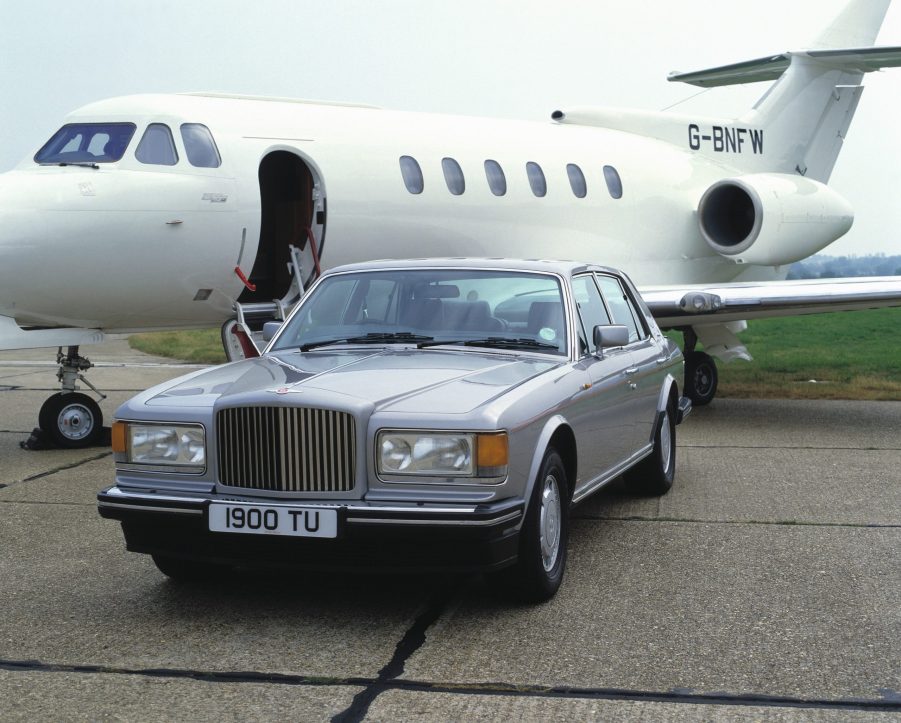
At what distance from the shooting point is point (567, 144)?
14102 millimetres

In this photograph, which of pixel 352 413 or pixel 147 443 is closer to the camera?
pixel 352 413

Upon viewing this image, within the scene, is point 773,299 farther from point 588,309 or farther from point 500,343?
point 500,343

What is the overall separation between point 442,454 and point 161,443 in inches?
48.1

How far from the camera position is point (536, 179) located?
1332 centimetres

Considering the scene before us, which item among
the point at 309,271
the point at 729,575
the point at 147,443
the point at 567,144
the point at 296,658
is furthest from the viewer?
the point at 567,144

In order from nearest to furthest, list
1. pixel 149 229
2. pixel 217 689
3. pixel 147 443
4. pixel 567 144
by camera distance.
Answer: pixel 217 689 < pixel 147 443 < pixel 149 229 < pixel 567 144

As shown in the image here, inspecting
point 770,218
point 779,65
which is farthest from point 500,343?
point 779,65

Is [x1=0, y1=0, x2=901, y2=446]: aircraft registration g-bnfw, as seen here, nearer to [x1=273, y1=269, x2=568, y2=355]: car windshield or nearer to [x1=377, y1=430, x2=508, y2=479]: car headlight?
[x1=273, y1=269, x2=568, y2=355]: car windshield

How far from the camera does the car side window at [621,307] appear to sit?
7.09m

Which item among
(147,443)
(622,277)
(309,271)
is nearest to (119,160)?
(309,271)

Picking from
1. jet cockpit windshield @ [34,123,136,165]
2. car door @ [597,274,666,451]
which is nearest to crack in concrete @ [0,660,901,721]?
car door @ [597,274,666,451]

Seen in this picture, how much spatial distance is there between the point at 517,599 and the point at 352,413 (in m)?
1.13

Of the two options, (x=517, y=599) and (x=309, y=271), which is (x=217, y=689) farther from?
(x=309, y=271)

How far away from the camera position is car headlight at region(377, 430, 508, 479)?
4.51 m
